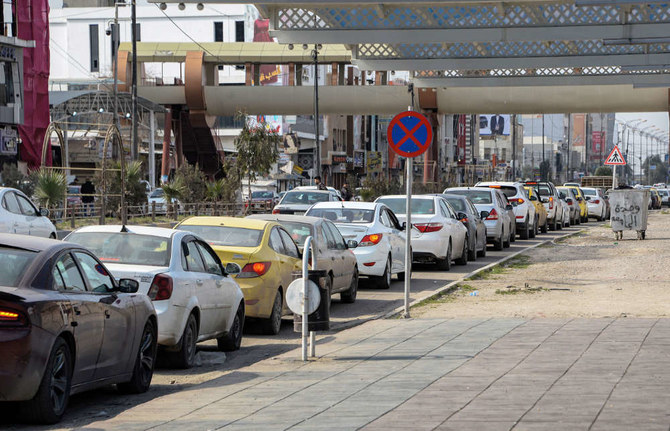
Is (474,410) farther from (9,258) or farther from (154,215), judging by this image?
(154,215)

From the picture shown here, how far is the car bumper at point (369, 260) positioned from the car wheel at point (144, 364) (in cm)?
1017

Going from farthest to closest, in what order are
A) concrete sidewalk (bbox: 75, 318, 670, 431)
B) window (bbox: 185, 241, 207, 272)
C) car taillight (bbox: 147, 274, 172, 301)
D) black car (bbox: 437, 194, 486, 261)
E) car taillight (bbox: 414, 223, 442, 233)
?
1. black car (bbox: 437, 194, 486, 261)
2. car taillight (bbox: 414, 223, 442, 233)
3. window (bbox: 185, 241, 207, 272)
4. car taillight (bbox: 147, 274, 172, 301)
5. concrete sidewalk (bbox: 75, 318, 670, 431)

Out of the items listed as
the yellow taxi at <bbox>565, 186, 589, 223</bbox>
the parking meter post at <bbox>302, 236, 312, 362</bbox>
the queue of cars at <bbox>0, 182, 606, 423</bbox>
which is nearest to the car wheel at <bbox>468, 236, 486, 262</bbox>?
the queue of cars at <bbox>0, 182, 606, 423</bbox>

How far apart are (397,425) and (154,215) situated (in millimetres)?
34659

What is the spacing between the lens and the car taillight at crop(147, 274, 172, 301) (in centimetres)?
1084

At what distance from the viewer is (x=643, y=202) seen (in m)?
34.0

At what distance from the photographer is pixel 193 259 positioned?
11938mm

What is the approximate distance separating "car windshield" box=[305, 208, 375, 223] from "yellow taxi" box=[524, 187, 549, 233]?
19366 mm

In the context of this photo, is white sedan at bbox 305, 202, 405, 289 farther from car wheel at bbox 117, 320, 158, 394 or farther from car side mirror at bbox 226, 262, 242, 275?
car wheel at bbox 117, 320, 158, 394

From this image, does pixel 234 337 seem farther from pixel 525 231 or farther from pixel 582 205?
pixel 582 205

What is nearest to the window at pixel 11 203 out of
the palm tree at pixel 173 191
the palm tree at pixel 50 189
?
the palm tree at pixel 50 189

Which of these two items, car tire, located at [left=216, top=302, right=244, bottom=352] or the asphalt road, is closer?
the asphalt road

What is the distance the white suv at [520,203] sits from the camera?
36750 mm

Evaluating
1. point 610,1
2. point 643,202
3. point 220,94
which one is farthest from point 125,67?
point 610,1
